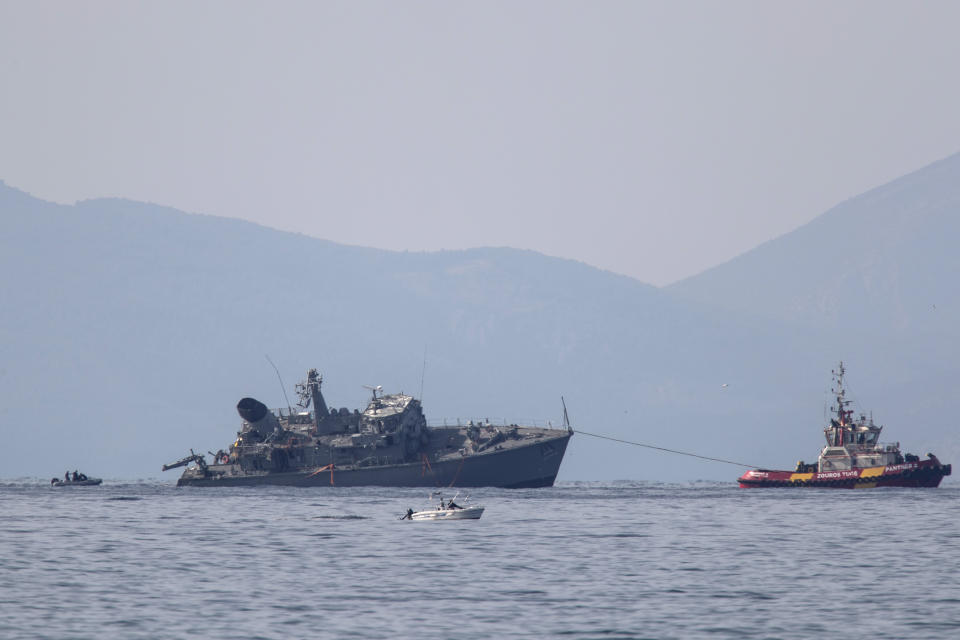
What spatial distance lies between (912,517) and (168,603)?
207ft

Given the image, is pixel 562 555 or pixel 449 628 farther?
pixel 562 555

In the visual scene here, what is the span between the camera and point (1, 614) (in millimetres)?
53031

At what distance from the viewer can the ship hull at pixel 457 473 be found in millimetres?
132625

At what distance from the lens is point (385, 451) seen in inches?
5335

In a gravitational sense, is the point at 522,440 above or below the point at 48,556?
above

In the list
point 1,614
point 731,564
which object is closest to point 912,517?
point 731,564

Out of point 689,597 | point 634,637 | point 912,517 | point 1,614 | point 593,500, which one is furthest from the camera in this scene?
point 593,500

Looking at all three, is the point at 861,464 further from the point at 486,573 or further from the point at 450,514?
the point at 486,573

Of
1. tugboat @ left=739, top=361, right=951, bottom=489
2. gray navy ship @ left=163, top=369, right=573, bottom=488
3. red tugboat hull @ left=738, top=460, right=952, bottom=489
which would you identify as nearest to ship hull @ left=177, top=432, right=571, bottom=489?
→ gray navy ship @ left=163, top=369, right=573, bottom=488

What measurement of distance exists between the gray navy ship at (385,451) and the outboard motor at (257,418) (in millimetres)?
110

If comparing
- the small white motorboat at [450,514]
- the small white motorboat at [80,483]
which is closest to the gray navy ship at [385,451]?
the small white motorboat at [450,514]

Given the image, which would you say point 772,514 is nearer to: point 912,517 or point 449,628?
point 912,517

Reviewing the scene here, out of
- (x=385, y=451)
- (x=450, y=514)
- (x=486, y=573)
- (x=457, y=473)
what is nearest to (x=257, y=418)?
(x=385, y=451)

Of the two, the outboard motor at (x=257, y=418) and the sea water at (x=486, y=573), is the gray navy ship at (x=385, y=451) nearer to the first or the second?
the outboard motor at (x=257, y=418)
